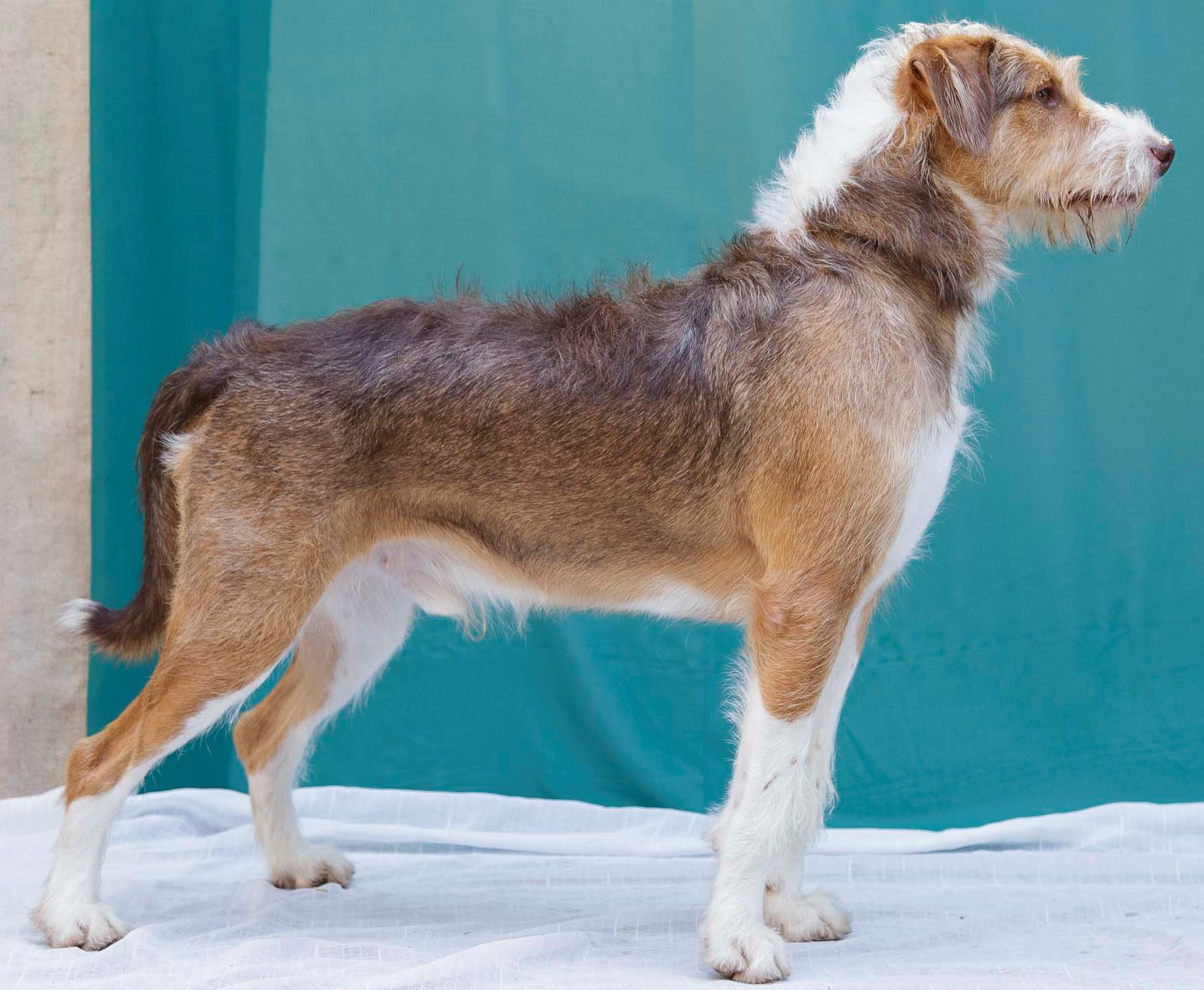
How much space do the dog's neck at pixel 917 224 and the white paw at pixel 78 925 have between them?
2.40 metres

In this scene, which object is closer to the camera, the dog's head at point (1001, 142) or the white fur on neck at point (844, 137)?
the dog's head at point (1001, 142)

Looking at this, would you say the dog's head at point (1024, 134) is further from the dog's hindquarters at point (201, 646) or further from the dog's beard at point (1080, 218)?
the dog's hindquarters at point (201, 646)

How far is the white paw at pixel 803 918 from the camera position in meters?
3.37

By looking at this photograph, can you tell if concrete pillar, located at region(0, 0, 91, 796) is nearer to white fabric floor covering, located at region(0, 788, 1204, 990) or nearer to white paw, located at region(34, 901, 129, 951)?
white fabric floor covering, located at region(0, 788, 1204, 990)

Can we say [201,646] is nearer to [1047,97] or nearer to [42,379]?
[42,379]

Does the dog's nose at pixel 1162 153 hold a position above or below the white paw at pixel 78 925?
above

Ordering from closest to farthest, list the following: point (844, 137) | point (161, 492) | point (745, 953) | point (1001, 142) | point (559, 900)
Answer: point (745, 953) → point (1001, 142) → point (844, 137) → point (161, 492) → point (559, 900)

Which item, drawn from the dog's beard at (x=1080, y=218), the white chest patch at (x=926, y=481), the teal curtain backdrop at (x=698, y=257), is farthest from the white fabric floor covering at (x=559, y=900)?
the dog's beard at (x=1080, y=218)

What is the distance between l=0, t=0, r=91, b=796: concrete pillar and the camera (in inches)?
173

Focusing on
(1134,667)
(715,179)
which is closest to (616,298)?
(715,179)

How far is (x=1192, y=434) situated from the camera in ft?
14.7

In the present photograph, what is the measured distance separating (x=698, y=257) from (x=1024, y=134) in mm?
1521

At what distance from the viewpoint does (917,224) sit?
10.3 feet

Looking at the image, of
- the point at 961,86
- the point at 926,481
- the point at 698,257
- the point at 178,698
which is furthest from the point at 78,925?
the point at 961,86
